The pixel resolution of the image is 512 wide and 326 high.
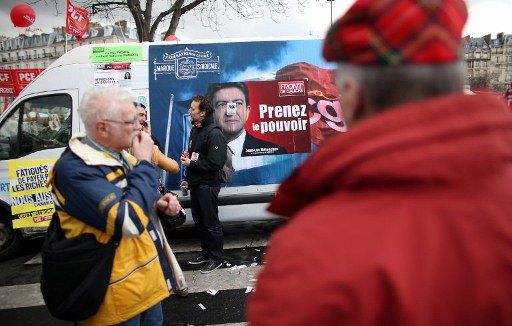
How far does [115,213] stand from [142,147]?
453mm

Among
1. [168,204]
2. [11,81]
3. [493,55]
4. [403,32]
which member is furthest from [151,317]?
[493,55]

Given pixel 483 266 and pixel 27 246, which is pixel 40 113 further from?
pixel 483 266

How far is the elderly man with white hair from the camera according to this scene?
1.95m

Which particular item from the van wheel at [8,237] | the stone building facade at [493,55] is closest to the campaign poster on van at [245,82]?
the van wheel at [8,237]

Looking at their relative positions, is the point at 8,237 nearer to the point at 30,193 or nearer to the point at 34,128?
the point at 30,193

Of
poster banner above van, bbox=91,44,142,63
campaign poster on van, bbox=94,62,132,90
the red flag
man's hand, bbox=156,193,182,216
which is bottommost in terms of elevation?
man's hand, bbox=156,193,182,216

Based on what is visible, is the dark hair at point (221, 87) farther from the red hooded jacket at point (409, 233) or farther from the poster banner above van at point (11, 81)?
the poster banner above van at point (11, 81)

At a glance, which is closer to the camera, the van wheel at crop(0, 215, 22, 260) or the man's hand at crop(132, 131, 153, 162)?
the man's hand at crop(132, 131, 153, 162)

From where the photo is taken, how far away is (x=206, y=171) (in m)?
4.68

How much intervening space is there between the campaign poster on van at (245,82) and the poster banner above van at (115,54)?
0.21 metres

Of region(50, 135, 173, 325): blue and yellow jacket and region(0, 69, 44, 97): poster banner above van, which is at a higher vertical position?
region(0, 69, 44, 97): poster banner above van

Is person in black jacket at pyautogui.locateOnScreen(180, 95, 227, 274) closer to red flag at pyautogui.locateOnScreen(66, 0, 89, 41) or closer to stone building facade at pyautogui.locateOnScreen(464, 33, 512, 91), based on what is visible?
red flag at pyautogui.locateOnScreen(66, 0, 89, 41)

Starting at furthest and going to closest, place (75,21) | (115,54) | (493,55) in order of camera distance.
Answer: (493,55), (75,21), (115,54)

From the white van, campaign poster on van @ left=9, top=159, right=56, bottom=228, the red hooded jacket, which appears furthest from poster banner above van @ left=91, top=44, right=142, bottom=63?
the red hooded jacket
